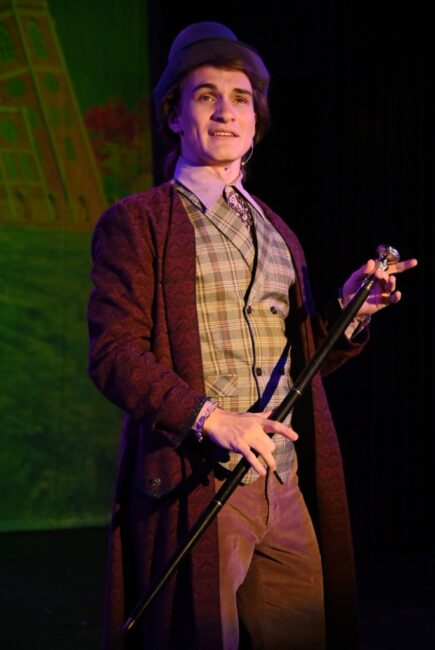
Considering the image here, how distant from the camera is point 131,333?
1463 mm

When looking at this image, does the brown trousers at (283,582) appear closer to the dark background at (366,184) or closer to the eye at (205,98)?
the eye at (205,98)

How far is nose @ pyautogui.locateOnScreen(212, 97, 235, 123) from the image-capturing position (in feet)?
5.28

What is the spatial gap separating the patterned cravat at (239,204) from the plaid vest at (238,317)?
0.02 metres

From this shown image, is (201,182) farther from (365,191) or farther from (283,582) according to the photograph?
(365,191)

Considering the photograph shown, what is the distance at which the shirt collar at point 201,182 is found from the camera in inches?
64.4

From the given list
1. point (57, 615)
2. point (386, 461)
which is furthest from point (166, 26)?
point (57, 615)

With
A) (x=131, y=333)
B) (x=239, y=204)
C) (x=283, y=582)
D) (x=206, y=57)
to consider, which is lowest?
(x=283, y=582)

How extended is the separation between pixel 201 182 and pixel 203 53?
0.25 metres

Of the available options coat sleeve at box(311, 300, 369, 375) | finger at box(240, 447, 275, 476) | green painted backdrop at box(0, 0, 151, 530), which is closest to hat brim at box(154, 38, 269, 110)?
coat sleeve at box(311, 300, 369, 375)

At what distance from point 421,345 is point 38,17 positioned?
2688 mm

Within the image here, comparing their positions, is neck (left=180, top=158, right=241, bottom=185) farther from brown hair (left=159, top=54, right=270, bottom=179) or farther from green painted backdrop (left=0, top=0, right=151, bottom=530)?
green painted backdrop (left=0, top=0, right=151, bottom=530)

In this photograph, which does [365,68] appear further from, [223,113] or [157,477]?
[157,477]

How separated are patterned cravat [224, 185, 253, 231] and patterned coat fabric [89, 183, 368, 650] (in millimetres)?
117

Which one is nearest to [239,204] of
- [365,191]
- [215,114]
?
[215,114]
